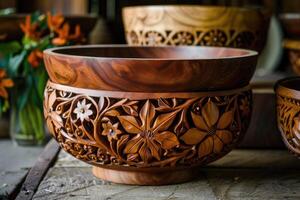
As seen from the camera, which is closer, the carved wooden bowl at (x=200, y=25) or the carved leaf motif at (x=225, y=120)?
the carved leaf motif at (x=225, y=120)

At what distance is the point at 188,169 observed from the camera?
737 mm

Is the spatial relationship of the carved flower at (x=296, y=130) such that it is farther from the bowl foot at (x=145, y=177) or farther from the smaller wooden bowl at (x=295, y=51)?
the smaller wooden bowl at (x=295, y=51)

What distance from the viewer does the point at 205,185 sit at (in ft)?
2.41

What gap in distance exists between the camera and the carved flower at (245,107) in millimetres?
707

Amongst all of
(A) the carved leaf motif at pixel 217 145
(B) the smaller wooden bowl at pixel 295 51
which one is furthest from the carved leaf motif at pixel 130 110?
(B) the smaller wooden bowl at pixel 295 51

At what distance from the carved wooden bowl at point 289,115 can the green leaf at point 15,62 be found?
0.61 metres

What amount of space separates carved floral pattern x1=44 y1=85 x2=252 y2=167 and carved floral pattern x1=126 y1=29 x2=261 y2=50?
293mm

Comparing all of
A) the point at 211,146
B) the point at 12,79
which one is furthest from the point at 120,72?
the point at 12,79

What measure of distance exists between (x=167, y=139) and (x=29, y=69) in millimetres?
599

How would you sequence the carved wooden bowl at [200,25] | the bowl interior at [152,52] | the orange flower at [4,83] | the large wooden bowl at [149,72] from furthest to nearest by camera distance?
the orange flower at [4,83], the carved wooden bowl at [200,25], the bowl interior at [152,52], the large wooden bowl at [149,72]

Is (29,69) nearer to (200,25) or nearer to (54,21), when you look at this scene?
(54,21)

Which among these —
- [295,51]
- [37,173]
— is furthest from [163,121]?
[295,51]

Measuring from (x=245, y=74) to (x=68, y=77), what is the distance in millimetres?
214

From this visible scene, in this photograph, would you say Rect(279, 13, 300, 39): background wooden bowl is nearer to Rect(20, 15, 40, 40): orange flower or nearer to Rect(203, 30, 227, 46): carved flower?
Rect(203, 30, 227, 46): carved flower
